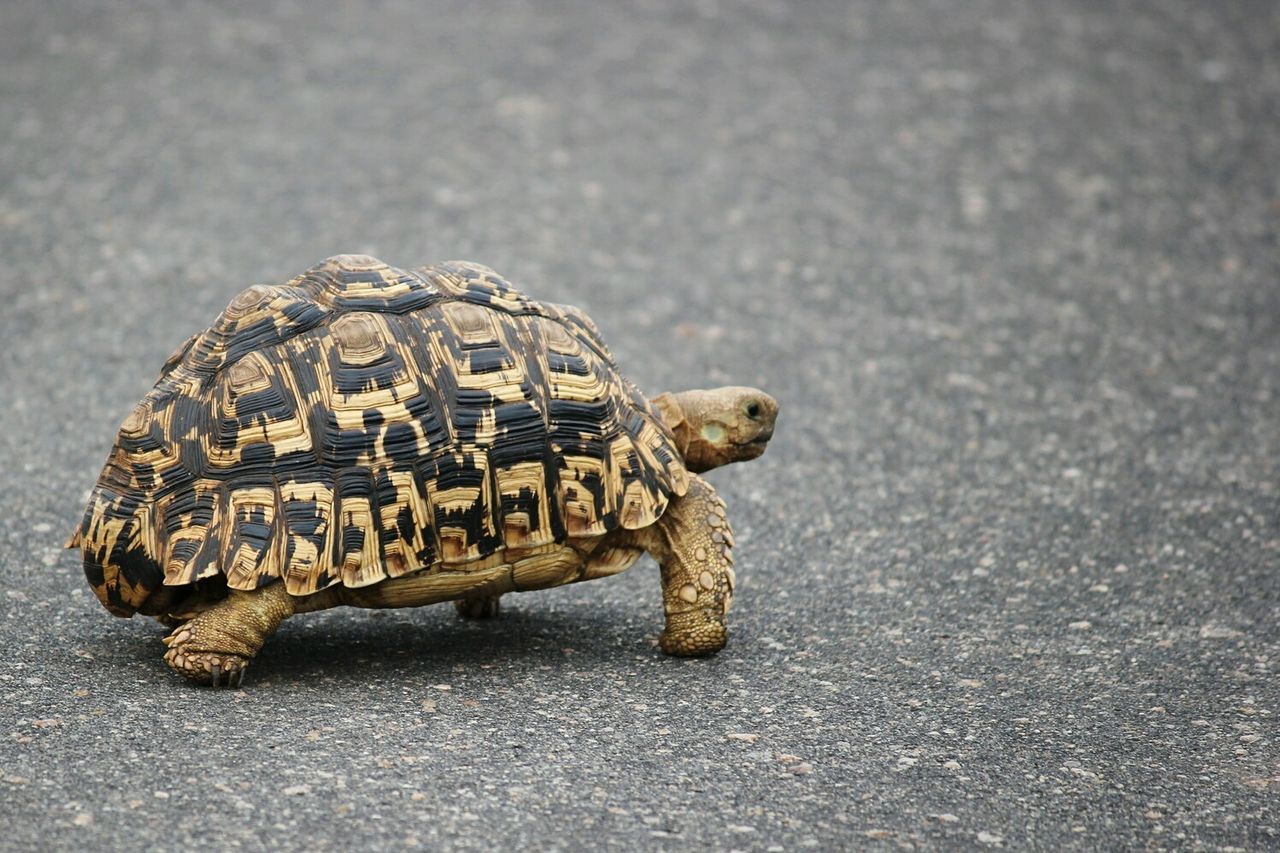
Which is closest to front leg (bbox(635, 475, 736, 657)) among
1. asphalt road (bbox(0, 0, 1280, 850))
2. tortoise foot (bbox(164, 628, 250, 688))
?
asphalt road (bbox(0, 0, 1280, 850))

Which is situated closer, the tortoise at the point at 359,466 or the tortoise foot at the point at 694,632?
the tortoise at the point at 359,466

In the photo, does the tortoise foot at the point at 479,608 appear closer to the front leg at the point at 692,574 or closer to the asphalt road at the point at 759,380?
the asphalt road at the point at 759,380

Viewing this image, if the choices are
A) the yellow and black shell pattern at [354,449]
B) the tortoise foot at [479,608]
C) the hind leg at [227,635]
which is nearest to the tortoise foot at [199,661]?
the hind leg at [227,635]

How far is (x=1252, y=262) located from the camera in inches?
365

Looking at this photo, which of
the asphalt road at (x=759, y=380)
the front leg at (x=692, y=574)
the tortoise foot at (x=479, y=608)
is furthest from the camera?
the tortoise foot at (x=479, y=608)

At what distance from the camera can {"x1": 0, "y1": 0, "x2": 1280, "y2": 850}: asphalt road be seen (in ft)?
13.8

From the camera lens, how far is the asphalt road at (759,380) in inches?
165

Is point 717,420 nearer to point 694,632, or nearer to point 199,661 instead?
point 694,632

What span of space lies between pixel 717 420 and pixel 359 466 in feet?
4.34

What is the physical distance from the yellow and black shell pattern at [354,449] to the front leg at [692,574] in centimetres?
24

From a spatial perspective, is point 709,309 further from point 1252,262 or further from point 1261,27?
point 1261,27

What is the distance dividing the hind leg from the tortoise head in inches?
56.9

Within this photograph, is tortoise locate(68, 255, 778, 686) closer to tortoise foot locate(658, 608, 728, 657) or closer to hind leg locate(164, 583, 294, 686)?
hind leg locate(164, 583, 294, 686)

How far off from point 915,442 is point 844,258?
2153 millimetres
